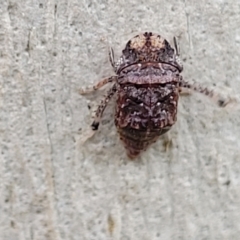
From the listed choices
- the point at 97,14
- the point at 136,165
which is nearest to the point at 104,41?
the point at 97,14

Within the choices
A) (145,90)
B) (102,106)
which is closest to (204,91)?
(145,90)

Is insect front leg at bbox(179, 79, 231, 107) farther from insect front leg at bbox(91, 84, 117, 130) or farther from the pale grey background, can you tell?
insect front leg at bbox(91, 84, 117, 130)

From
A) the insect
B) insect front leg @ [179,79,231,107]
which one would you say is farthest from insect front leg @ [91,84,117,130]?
insect front leg @ [179,79,231,107]

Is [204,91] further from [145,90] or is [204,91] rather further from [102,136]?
[102,136]

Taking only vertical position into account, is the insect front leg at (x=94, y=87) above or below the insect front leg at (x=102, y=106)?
above

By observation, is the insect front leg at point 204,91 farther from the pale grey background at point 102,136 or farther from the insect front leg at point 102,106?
the insect front leg at point 102,106

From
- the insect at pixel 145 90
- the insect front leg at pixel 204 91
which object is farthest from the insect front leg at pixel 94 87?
the insect front leg at pixel 204 91
